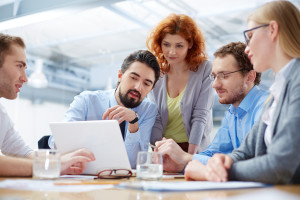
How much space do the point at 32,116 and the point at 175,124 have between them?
5.65 m

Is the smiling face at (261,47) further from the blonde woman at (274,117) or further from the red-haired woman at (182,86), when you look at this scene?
the red-haired woman at (182,86)

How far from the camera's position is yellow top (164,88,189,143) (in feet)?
7.88

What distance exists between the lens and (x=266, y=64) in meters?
1.28

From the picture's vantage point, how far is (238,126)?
→ 6.22 feet

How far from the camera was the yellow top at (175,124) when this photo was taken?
2.40 metres

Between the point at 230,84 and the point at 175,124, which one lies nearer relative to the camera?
the point at 230,84

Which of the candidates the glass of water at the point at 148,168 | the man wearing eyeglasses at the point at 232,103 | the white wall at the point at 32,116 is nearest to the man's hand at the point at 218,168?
the glass of water at the point at 148,168

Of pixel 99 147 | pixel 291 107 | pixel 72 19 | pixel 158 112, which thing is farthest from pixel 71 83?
pixel 291 107

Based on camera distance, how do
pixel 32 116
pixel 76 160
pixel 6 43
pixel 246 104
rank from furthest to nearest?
pixel 32 116, pixel 6 43, pixel 246 104, pixel 76 160

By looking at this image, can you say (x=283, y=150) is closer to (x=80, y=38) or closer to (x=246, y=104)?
(x=246, y=104)

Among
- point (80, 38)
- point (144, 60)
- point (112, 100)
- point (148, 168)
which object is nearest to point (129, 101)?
point (112, 100)

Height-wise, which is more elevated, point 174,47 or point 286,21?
point 174,47

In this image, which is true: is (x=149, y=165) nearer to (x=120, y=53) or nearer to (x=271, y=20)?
(x=271, y=20)

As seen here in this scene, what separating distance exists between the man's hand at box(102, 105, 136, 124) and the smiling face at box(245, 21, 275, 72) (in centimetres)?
86
